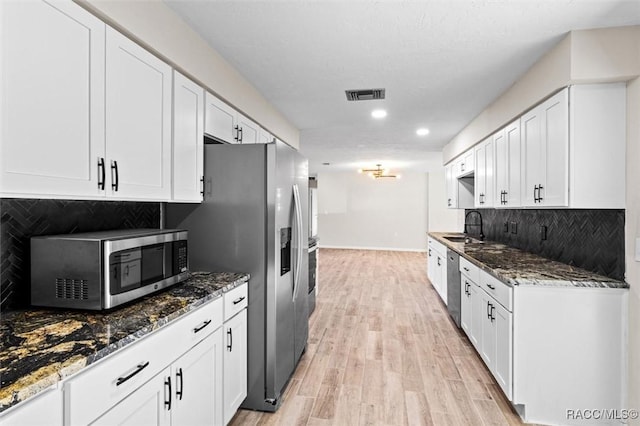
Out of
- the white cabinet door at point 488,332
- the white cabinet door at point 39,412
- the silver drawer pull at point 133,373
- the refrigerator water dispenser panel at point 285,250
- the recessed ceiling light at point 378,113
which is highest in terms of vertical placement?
the recessed ceiling light at point 378,113

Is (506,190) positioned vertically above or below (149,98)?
below

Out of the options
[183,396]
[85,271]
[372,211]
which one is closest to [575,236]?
[183,396]

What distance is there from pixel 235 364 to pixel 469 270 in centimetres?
234

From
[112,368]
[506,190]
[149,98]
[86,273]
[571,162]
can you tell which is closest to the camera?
[112,368]

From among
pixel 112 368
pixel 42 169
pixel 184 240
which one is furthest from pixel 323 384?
pixel 42 169

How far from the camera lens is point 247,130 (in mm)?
3123

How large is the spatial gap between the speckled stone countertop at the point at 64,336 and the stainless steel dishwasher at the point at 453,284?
116 inches

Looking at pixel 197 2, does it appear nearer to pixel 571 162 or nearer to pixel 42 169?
pixel 42 169

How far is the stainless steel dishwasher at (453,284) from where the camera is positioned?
3.86 m

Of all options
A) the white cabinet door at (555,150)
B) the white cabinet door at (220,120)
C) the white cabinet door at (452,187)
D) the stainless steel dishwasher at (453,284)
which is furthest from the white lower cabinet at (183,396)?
the white cabinet door at (452,187)

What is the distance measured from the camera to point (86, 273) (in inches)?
57.0

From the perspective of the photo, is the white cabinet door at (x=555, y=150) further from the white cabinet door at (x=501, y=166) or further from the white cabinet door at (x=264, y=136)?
the white cabinet door at (x=264, y=136)

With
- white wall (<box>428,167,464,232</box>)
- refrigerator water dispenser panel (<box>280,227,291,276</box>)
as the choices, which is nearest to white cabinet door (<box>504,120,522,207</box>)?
refrigerator water dispenser panel (<box>280,227,291,276</box>)

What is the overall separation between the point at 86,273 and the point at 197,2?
1.52m
